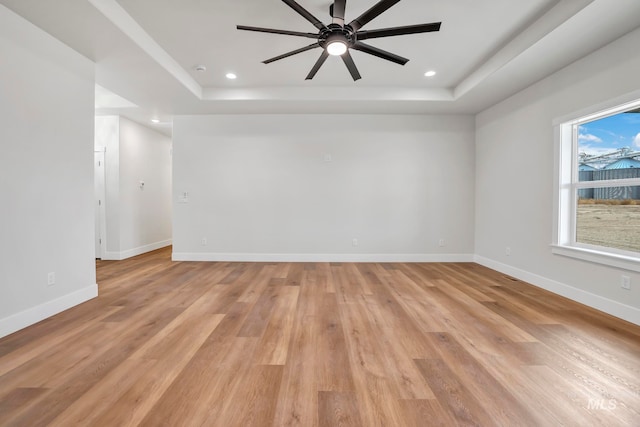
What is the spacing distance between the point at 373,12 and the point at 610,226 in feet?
10.5

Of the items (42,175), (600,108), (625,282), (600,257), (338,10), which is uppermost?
(338,10)

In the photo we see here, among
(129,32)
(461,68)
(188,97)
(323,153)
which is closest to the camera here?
(129,32)

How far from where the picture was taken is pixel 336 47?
225 centimetres

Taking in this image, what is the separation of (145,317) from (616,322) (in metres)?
4.28

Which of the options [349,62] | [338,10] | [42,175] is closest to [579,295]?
[349,62]

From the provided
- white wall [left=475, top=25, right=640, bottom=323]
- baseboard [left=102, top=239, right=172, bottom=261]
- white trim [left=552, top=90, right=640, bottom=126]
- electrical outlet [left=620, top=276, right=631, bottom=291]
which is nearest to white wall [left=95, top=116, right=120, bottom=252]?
baseboard [left=102, top=239, right=172, bottom=261]

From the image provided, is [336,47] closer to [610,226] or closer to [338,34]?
[338,34]

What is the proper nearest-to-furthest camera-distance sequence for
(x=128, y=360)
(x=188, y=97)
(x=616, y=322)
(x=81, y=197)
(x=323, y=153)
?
(x=128, y=360), (x=616, y=322), (x=81, y=197), (x=188, y=97), (x=323, y=153)

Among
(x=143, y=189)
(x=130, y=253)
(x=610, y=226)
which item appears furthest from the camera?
(x=143, y=189)

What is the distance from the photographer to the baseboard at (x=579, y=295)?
2332 millimetres

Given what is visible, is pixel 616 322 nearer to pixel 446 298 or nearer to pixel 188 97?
pixel 446 298

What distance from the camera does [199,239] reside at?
4.79 metres

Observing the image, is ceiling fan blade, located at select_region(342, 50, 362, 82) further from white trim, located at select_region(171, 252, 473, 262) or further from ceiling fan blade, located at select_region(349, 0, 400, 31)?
white trim, located at select_region(171, 252, 473, 262)

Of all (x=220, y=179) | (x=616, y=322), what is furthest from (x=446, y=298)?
(x=220, y=179)
